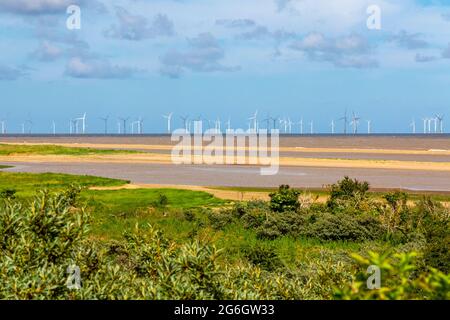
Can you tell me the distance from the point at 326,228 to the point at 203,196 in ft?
68.5

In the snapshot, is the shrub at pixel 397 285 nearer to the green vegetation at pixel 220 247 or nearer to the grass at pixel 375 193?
the green vegetation at pixel 220 247

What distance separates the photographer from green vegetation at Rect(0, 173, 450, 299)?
7.21 m

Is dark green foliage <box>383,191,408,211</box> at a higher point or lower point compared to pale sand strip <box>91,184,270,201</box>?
higher

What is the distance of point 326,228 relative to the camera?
30500 mm

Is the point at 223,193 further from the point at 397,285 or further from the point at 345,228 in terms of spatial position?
the point at 397,285

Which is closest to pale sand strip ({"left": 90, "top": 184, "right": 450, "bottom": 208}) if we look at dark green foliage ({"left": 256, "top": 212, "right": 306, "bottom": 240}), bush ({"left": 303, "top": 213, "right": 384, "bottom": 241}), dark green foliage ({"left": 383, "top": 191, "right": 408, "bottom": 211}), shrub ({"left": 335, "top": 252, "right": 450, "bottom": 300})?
dark green foliage ({"left": 383, "top": 191, "right": 408, "bottom": 211})

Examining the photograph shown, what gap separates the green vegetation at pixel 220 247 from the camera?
7207 mm

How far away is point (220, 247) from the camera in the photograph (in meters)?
27.8

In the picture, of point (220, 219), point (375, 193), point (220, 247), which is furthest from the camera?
point (375, 193)

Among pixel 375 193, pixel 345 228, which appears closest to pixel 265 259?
pixel 345 228

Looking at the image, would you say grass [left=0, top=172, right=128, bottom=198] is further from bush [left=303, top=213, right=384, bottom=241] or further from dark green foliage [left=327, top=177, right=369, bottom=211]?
bush [left=303, top=213, right=384, bottom=241]
